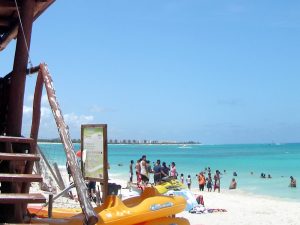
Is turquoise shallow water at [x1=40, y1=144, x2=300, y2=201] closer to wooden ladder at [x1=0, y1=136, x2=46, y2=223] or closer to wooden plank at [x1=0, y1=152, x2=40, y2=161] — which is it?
wooden ladder at [x1=0, y1=136, x2=46, y2=223]

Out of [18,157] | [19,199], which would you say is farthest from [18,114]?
[19,199]

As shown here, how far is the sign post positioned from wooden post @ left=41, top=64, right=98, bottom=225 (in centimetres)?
151

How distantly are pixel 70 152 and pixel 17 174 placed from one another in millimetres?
891

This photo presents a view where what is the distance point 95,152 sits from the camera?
657 cm

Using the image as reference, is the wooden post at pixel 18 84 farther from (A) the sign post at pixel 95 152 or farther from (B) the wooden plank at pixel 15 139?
(A) the sign post at pixel 95 152

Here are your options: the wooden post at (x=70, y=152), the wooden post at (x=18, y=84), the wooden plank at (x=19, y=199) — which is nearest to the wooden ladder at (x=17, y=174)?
the wooden plank at (x=19, y=199)

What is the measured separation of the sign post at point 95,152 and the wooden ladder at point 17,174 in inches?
42.4

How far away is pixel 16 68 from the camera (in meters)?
5.79

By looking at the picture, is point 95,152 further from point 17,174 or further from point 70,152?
point 70,152

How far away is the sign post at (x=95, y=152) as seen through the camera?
6383mm

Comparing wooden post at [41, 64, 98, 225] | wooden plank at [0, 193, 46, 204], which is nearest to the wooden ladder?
wooden plank at [0, 193, 46, 204]

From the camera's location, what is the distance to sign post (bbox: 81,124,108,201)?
6.38m

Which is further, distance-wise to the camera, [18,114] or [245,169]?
[245,169]

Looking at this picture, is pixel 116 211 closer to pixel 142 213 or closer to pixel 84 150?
pixel 142 213
